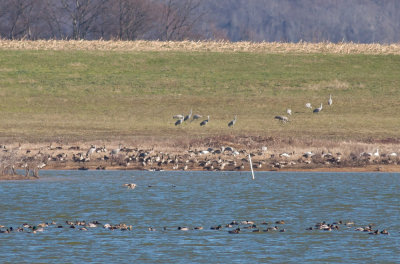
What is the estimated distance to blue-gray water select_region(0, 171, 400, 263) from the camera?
68.8 feet

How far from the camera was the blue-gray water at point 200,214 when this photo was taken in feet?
68.8

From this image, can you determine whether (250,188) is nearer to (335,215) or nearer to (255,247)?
(335,215)

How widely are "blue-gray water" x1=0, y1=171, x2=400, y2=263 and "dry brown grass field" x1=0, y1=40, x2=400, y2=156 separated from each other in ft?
25.9

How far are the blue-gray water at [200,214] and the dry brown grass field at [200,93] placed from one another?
310 inches

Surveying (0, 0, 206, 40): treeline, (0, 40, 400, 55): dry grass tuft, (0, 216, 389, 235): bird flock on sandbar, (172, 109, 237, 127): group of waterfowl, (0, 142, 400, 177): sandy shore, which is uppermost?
(0, 0, 206, 40): treeline

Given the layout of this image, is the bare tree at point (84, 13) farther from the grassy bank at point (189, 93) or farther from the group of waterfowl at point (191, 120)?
the group of waterfowl at point (191, 120)

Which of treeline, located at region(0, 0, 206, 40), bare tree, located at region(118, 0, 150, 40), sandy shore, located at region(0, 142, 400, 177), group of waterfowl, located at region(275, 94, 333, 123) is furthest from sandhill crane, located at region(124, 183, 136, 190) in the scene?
bare tree, located at region(118, 0, 150, 40)

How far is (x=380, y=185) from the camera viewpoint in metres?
34.2

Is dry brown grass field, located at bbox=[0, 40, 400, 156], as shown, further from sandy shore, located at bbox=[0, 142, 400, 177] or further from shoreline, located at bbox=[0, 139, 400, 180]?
sandy shore, located at bbox=[0, 142, 400, 177]

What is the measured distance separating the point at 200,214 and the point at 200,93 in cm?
3715

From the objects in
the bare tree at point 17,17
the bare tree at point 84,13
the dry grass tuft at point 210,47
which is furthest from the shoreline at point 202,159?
the bare tree at point 17,17

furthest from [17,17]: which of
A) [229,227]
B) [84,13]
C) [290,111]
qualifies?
[229,227]

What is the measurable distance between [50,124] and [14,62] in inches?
896

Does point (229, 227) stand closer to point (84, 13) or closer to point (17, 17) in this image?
point (84, 13)
